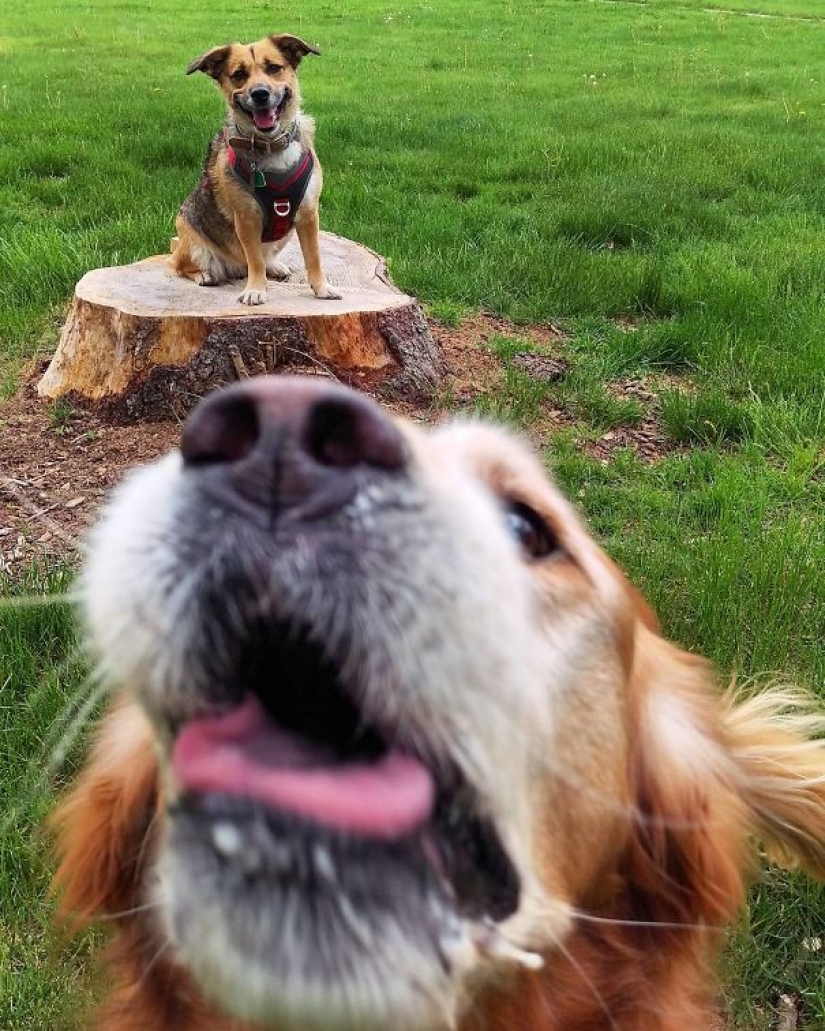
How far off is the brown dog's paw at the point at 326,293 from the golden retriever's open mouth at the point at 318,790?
4.05 metres

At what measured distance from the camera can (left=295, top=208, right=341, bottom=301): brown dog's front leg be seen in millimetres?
5266

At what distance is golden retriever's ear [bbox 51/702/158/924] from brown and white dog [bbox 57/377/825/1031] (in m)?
0.22

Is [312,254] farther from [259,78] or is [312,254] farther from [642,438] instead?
[642,438]

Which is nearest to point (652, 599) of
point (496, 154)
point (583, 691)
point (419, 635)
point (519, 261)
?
point (583, 691)

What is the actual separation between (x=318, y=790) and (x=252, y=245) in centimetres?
509

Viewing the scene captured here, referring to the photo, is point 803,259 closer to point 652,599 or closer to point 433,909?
point 652,599

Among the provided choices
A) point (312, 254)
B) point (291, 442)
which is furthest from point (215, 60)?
point (291, 442)

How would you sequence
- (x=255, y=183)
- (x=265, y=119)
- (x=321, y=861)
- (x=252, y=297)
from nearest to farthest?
(x=321, y=861) → (x=252, y=297) → (x=255, y=183) → (x=265, y=119)

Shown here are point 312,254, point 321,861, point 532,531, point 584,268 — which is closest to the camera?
point 321,861

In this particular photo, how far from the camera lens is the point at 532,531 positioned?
173cm

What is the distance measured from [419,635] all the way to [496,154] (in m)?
8.58

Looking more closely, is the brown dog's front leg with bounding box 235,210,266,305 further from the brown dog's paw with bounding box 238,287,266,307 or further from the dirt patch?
the dirt patch

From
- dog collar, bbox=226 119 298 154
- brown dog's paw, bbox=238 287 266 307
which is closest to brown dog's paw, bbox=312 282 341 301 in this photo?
brown dog's paw, bbox=238 287 266 307

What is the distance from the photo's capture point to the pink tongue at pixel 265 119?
619 centimetres
